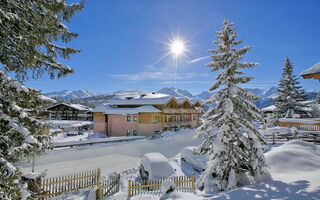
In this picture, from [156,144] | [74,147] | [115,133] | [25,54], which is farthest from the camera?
[115,133]

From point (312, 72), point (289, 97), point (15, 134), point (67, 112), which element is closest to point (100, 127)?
point (67, 112)

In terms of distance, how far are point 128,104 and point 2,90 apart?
2964cm

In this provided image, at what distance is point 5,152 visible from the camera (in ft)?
11.6

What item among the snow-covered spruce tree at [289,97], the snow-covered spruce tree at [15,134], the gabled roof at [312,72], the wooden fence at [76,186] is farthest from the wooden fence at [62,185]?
the snow-covered spruce tree at [289,97]

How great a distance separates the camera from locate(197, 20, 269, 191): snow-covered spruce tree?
26.8ft

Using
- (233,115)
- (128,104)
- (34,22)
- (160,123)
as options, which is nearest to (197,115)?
(160,123)

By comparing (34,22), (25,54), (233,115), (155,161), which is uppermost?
(34,22)

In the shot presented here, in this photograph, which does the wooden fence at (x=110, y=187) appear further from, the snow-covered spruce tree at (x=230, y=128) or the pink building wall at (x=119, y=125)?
the pink building wall at (x=119, y=125)

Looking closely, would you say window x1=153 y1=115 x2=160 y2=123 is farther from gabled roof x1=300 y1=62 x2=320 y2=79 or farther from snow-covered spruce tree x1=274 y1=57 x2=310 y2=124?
gabled roof x1=300 y1=62 x2=320 y2=79

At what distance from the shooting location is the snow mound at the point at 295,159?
8.78 m

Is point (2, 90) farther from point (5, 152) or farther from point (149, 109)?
point (149, 109)

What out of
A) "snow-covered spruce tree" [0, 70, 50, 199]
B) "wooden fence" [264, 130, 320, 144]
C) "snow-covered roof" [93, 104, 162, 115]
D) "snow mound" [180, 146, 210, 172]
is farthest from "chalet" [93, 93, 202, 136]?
"snow-covered spruce tree" [0, 70, 50, 199]

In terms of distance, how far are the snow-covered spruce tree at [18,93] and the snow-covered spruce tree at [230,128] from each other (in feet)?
26.1

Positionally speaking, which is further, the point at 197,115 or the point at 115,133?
the point at 197,115
